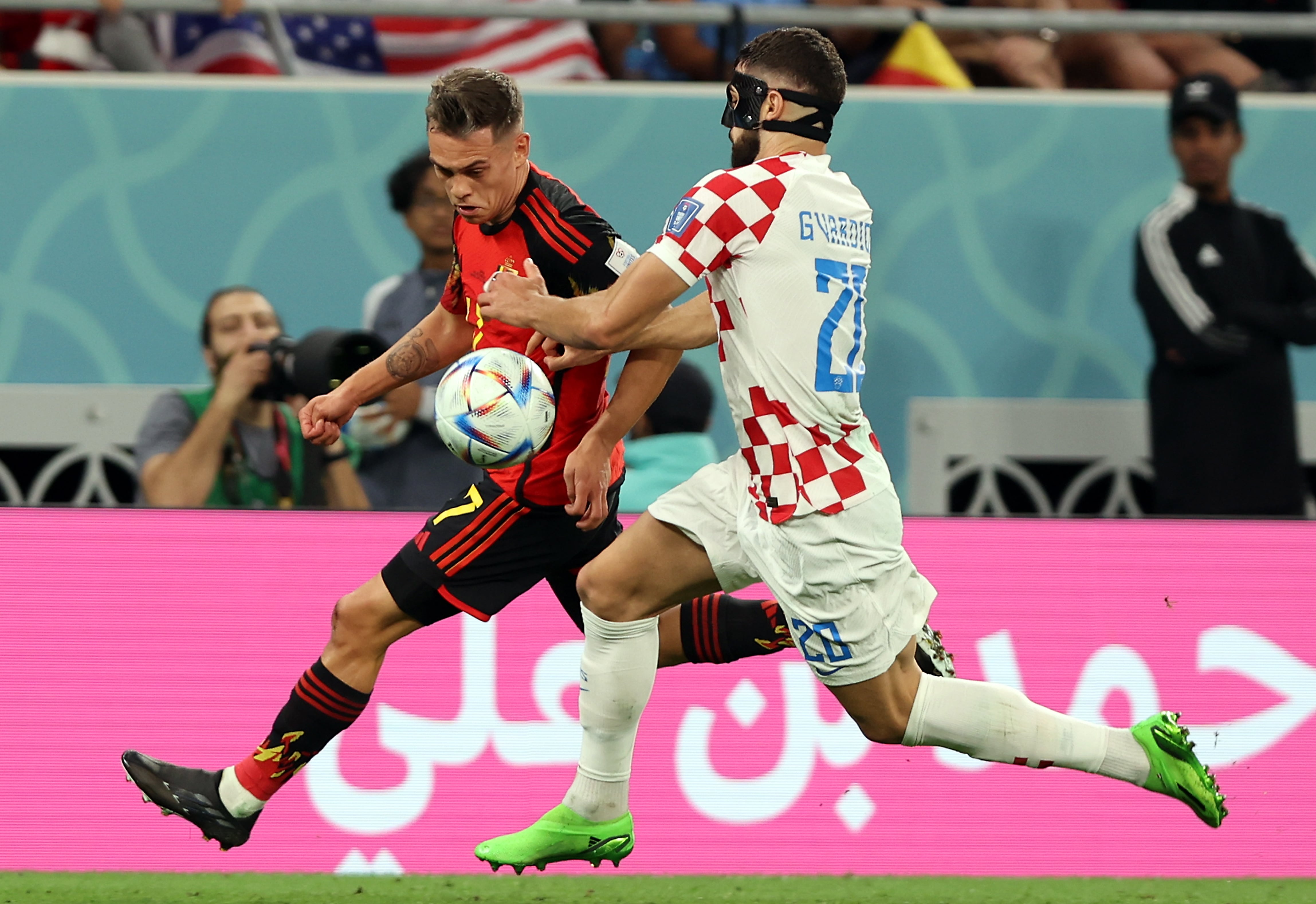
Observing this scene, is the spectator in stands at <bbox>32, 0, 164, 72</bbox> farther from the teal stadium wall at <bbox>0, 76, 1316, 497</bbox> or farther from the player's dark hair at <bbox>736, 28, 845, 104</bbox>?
the player's dark hair at <bbox>736, 28, 845, 104</bbox>

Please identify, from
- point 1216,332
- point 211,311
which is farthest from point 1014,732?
point 211,311

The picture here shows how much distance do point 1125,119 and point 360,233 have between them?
350 cm

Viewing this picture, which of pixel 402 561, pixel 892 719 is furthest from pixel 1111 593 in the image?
pixel 402 561

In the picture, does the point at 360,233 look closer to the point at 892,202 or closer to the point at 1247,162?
the point at 892,202

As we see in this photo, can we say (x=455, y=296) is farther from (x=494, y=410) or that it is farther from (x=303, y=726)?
(x=303, y=726)

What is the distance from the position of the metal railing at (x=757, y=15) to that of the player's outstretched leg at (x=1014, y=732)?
3.90 metres

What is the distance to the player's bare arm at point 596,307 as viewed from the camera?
3.61 meters

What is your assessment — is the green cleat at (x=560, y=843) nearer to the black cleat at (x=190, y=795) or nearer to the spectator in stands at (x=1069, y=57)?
the black cleat at (x=190, y=795)

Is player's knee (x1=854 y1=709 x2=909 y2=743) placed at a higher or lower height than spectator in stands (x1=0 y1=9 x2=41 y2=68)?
lower

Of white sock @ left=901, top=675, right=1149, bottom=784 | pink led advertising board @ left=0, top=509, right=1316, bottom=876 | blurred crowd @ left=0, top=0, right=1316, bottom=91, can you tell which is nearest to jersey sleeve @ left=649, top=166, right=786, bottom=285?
white sock @ left=901, top=675, right=1149, bottom=784

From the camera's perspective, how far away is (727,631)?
4371mm

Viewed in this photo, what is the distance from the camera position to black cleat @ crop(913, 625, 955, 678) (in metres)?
4.22

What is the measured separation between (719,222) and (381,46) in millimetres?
4179

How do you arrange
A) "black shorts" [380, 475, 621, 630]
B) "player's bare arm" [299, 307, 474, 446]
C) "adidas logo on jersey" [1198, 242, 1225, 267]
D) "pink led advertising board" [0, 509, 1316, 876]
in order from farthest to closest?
1. "adidas logo on jersey" [1198, 242, 1225, 267]
2. "pink led advertising board" [0, 509, 1316, 876]
3. "player's bare arm" [299, 307, 474, 446]
4. "black shorts" [380, 475, 621, 630]
